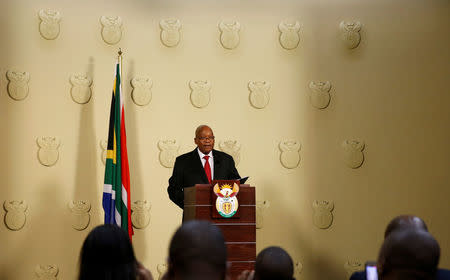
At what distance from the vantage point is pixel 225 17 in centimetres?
719

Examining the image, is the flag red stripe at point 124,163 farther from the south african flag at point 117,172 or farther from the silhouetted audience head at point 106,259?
the silhouetted audience head at point 106,259

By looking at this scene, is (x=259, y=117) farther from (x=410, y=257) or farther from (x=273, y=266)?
(x=410, y=257)

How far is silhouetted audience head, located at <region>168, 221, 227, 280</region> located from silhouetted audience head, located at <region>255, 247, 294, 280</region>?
46.9 inches

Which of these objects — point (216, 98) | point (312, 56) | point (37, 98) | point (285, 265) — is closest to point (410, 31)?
point (312, 56)

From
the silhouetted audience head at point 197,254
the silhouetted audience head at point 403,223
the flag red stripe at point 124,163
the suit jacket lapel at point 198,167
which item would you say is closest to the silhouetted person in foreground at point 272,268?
the silhouetted audience head at point 403,223

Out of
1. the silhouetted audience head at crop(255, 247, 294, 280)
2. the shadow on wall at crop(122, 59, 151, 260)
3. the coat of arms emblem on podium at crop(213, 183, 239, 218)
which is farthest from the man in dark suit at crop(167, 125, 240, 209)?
the silhouetted audience head at crop(255, 247, 294, 280)

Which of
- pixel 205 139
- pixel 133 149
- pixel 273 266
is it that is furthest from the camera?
pixel 133 149

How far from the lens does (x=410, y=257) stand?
6.82ft

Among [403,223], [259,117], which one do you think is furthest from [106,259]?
[259,117]

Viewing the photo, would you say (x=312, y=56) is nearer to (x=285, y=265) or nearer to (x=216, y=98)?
(x=216, y=98)

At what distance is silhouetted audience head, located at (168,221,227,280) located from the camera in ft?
6.31

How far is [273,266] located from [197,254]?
1.29 m

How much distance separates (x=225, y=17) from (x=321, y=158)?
197cm

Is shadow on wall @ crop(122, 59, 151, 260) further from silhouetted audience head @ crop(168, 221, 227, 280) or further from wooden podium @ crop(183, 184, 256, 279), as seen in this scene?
silhouetted audience head @ crop(168, 221, 227, 280)
